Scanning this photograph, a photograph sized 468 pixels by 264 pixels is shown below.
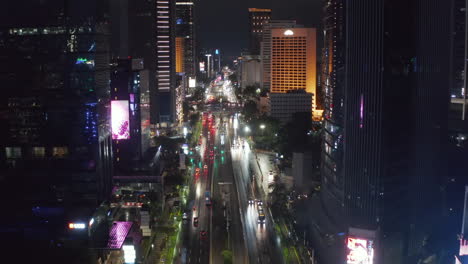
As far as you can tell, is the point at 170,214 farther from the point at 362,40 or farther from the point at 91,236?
the point at 362,40

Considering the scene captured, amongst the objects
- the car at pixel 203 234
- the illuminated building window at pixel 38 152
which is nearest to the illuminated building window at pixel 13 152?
the illuminated building window at pixel 38 152

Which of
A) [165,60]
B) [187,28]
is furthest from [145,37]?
[187,28]

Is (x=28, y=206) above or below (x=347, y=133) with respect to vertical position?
below

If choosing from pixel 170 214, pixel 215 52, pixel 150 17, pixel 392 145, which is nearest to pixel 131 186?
pixel 170 214

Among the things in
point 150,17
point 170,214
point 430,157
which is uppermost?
point 150,17

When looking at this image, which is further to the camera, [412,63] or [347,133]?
[347,133]

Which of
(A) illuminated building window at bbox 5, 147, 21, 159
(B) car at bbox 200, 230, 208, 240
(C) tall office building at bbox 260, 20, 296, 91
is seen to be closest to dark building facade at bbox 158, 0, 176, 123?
(C) tall office building at bbox 260, 20, 296, 91

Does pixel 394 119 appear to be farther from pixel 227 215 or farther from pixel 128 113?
pixel 128 113
